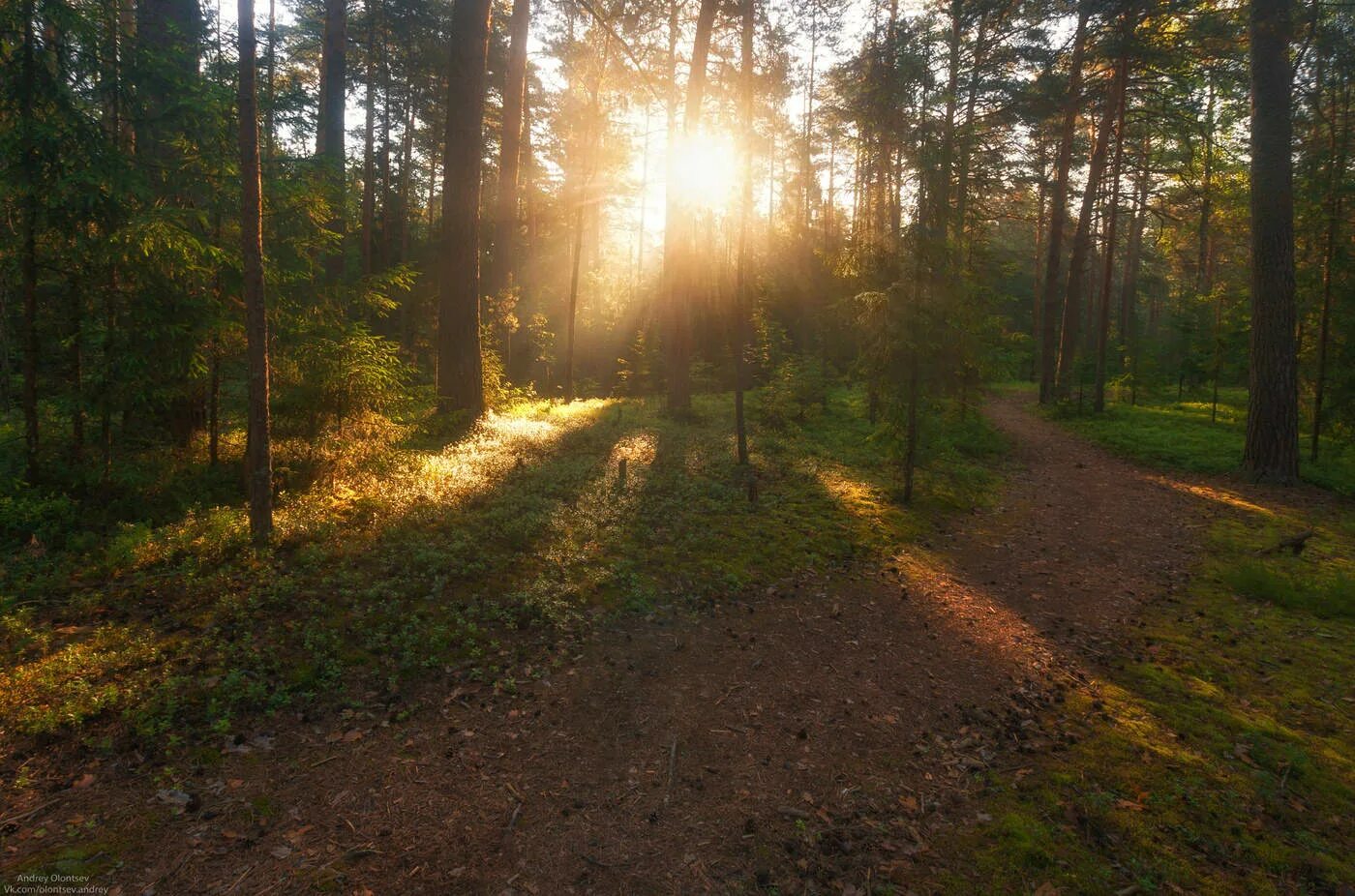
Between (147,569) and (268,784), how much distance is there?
405 cm

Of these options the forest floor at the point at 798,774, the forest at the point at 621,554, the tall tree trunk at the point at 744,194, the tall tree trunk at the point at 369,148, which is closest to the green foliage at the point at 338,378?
the forest at the point at 621,554

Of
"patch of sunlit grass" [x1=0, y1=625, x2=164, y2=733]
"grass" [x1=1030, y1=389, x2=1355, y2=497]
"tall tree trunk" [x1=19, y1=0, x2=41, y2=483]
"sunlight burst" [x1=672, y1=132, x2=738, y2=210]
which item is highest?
"sunlight burst" [x1=672, y1=132, x2=738, y2=210]

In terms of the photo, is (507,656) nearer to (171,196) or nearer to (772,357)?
(171,196)

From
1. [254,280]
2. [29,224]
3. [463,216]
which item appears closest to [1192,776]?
[254,280]

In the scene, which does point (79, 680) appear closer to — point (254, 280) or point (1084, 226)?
point (254, 280)

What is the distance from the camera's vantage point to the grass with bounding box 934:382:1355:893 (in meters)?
3.96

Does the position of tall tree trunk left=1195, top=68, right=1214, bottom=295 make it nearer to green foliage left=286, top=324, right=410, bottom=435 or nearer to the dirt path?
the dirt path

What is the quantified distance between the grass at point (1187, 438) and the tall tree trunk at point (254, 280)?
19.4 m

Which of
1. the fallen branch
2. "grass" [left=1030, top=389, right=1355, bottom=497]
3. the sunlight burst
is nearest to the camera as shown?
the fallen branch

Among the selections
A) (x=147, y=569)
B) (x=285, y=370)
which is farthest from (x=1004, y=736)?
(x=285, y=370)

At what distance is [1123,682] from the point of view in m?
6.23

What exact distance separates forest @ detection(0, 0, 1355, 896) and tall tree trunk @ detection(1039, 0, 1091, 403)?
1248 mm

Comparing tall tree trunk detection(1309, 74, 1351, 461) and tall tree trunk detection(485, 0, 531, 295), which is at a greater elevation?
tall tree trunk detection(485, 0, 531, 295)

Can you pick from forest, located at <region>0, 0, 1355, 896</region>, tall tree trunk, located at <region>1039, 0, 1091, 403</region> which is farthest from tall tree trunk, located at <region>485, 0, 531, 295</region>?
tall tree trunk, located at <region>1039, 0, 1091, 403</region>
